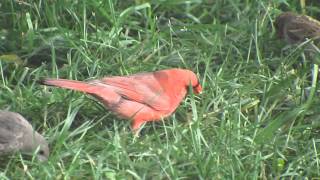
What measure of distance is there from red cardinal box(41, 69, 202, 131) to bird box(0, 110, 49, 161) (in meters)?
0.50

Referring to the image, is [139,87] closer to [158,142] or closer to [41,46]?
[158,142]

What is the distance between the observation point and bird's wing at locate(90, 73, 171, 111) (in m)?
6.94

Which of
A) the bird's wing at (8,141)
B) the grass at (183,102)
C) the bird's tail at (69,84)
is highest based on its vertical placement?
the bird's tail at (69,84)

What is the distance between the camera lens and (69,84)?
261 inches

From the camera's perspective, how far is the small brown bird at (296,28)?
8312 mm

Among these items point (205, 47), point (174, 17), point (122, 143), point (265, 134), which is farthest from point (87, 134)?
point (174, 17)

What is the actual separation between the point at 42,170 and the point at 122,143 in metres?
0.61

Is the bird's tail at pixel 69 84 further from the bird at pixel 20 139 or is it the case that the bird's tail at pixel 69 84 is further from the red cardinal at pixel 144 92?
the bird at pixel 20 139

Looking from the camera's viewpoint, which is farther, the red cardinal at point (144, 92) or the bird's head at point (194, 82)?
the bird's head at point (194, 82)

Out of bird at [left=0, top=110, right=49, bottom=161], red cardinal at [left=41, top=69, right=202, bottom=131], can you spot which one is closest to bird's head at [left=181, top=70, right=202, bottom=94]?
red cardinal at [left=41, top=69, right=202, bottom=131]

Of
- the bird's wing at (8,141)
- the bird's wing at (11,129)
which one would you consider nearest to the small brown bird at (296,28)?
the bird's wing at (11,129)

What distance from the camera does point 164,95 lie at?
23.1ft

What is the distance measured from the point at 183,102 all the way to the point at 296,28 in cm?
159

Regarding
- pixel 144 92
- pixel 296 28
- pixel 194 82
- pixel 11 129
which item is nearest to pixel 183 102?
pixel 194 82
